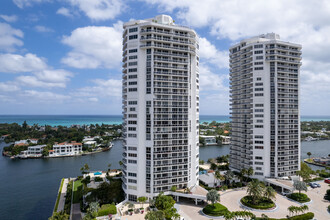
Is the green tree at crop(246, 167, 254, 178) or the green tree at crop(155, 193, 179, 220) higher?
the green tree at crop(246, 167, 254, 178)

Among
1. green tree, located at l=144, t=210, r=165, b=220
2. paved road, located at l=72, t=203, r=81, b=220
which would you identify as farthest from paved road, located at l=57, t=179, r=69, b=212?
green tree, located at l=144, t=210, r=165, b=220

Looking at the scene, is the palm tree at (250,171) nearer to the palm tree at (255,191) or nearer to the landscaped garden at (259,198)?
the landscaped garden at (259,198)

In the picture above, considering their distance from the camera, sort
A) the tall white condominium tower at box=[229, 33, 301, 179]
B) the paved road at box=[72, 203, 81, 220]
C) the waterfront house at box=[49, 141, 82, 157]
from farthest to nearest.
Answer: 1. the waterfront house at box=[49, 141, 82, 157]
2. the tall white condominium tower at box=[229, 33, 301, 179]
3. the paved road at box=[72, 203, 81, 220]

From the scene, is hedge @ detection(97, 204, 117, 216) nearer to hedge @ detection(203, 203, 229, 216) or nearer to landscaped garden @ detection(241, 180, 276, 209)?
hedge @ detection(203, 203, 229, 216)

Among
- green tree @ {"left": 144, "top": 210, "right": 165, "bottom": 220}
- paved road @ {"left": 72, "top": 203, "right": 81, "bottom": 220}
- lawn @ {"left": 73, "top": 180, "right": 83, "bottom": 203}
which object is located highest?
green tree @ {"left": 144, "top": 210, "right": 165, "bottom": 220}

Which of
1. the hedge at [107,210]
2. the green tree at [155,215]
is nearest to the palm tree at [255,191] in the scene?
the green tree at [155,215]

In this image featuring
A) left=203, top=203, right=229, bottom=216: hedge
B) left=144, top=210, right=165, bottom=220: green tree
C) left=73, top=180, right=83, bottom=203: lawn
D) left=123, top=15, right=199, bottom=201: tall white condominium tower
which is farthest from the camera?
left=73, top=180, right=83, bottom=203: lawn

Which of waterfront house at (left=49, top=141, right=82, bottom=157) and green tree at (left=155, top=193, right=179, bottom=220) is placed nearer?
green tree at (left=155, top=193, right=179, bottom=220)
